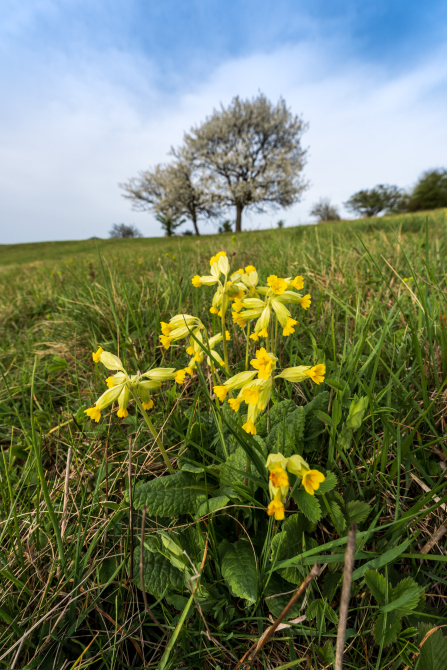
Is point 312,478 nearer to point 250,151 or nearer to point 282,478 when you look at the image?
point 282,478

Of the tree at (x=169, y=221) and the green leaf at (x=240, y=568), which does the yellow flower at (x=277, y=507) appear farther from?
the tree at (x=169, y=221)

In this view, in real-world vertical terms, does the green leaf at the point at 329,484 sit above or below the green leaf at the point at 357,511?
above

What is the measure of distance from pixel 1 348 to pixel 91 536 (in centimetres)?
223

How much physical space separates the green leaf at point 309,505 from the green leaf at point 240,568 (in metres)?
0.23

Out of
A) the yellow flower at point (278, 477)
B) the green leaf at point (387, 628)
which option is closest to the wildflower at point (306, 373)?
the yellow flower at point (278, 477)

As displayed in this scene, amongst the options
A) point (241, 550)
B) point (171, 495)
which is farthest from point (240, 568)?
point (171, 495)

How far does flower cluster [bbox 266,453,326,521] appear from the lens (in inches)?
31.0

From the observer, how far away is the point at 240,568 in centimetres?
94

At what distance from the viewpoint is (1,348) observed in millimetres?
2729

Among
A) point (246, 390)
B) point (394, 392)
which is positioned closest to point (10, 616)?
point (246, 390)

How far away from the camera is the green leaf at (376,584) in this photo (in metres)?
0.81

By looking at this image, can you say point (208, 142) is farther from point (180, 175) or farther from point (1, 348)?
point (1, 348)

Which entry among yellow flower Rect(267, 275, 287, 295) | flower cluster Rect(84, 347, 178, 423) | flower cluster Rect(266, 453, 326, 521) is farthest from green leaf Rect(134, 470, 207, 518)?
yellow flower Rect(267, 275, 287, 295)

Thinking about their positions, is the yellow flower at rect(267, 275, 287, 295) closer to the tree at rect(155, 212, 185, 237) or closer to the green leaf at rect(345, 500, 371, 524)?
the green leaf at rect(345, 500, 371, 524)
